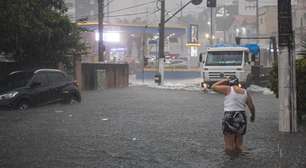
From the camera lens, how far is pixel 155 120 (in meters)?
16.8

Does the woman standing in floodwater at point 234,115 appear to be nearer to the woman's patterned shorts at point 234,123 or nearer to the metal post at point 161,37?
the woman's patterned shorts at point 234,123

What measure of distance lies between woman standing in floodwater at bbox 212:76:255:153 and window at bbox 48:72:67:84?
12.1 m

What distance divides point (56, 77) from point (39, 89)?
158cm

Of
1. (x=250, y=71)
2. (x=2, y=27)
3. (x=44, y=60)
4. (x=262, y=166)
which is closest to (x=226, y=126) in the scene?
(x=262, y=166)

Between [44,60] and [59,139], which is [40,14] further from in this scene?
[59,139]

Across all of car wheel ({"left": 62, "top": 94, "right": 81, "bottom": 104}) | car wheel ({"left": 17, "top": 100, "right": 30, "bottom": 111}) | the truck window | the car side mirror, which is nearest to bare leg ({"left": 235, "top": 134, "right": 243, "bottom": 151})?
car wheel ({"left": 17, "top": 100, "right": 30, "bottom": 111})

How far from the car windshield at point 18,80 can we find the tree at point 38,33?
1974 mm

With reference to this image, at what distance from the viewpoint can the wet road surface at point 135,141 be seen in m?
9.73

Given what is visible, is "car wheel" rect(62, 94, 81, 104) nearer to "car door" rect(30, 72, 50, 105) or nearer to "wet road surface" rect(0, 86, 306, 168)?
"car door" rect(30, 72, 50, 105)

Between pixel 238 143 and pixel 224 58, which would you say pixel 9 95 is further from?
pixel 224 58

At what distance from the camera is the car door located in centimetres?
2009

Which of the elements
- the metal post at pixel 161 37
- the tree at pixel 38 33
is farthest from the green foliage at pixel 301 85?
the metal post at pixel 161 37

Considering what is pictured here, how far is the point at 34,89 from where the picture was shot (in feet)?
66.2

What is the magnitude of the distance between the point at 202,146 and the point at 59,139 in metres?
3.40
